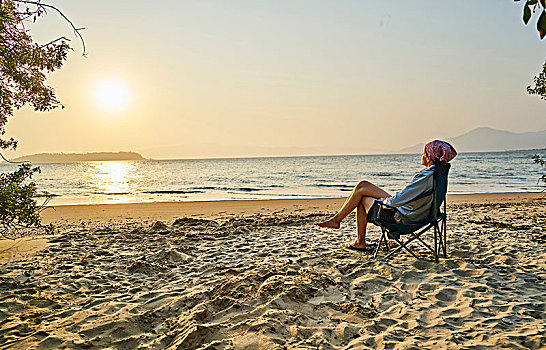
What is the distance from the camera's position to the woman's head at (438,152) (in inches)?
173

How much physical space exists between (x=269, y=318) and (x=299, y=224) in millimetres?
5123

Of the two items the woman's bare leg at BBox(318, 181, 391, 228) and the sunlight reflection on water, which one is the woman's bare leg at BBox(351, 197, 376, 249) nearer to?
the woman's bare leg at BBox(318, 181, 391, 228)

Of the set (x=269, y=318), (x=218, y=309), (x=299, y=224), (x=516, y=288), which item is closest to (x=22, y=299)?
(x=218, y=309)

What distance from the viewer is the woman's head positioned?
439 centimetres

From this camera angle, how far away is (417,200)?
4523 mm

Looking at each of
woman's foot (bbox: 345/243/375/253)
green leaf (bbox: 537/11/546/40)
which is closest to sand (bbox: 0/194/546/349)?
woman's foot (bbox: 345/243/375/253)

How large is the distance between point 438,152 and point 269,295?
254 cm

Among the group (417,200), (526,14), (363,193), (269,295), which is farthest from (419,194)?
(526,14)

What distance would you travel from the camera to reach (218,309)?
338 cm

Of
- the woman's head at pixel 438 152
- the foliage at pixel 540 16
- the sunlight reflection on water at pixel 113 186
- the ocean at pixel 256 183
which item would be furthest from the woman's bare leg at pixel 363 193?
the sunlight reflection on water at pixel 113 186

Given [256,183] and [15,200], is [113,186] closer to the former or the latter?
[256,183]

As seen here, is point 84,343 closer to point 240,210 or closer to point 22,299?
point 22,299

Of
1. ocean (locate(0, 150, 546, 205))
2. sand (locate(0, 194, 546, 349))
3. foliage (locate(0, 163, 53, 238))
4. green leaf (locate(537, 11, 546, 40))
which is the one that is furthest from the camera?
ocean (locate(0, 150, 546, 205))

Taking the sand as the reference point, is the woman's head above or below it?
above
